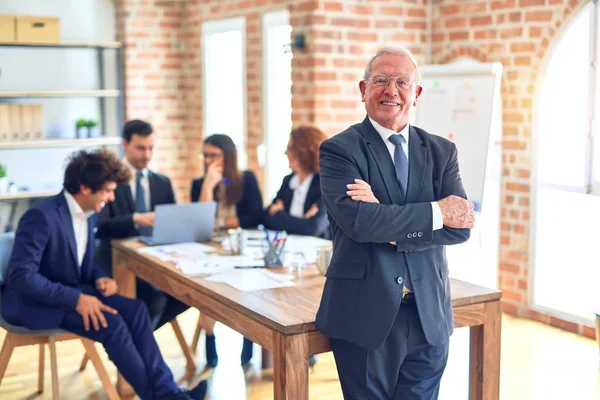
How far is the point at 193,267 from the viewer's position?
11.9 feet

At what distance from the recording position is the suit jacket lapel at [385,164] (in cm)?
257

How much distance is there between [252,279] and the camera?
340 cm

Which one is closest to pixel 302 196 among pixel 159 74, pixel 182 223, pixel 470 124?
pixel 182 223

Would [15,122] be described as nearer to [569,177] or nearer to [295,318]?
[569,177]

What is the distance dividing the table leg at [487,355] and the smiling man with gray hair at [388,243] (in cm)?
49

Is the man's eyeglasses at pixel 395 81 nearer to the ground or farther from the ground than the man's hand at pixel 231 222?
farther from the ground

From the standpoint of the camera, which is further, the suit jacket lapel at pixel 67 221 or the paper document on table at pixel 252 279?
the suit jacket lapel at pixel 67 221

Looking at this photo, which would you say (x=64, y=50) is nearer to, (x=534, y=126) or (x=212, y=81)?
(x=212, y=81)

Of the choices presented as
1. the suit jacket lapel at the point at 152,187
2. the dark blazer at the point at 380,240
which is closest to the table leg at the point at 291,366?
the dark blazer at the point at 380,240

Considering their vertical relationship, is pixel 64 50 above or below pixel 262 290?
above

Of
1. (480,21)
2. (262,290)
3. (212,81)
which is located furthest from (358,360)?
(212,81)

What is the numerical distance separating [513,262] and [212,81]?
327 cm

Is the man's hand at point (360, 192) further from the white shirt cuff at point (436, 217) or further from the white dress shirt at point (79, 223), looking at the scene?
the white dress shirt at point (79, 223)

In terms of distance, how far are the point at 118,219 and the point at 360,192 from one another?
2.18m
